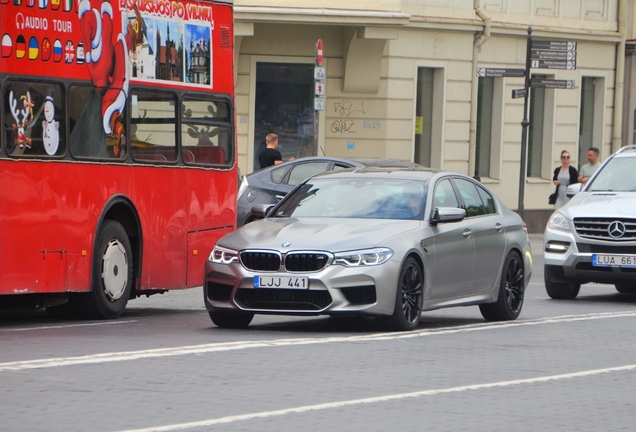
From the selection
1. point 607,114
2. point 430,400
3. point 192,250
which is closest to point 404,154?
point 607,114

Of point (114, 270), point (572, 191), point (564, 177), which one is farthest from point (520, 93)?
point (114, 270)

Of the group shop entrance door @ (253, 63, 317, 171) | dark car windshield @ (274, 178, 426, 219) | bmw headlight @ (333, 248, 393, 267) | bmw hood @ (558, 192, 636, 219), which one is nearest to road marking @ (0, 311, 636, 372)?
bmw headlight @ (333, 248, 393, 267)

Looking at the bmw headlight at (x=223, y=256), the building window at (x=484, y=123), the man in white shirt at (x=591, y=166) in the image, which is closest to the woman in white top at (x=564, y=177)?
the man in white shirt at (x=591, y=166)

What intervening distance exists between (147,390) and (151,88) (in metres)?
6.45

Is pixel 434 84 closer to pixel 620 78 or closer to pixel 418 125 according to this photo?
pixel 418 125

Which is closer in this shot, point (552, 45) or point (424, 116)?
point (552, 45)

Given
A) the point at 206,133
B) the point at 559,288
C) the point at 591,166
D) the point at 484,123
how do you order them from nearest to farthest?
the point at 206,133, the point at 559,288, the point at 591,166, the point at 484,123

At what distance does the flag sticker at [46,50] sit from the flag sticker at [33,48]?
0.08 meters

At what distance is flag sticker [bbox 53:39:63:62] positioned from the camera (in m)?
13.5

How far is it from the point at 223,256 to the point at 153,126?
256 cm

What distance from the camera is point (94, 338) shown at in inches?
487

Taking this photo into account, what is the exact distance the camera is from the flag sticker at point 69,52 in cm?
1371

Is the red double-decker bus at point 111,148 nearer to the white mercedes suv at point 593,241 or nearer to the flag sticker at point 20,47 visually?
the flag sticker at point 20,47

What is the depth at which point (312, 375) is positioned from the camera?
32.9ft
